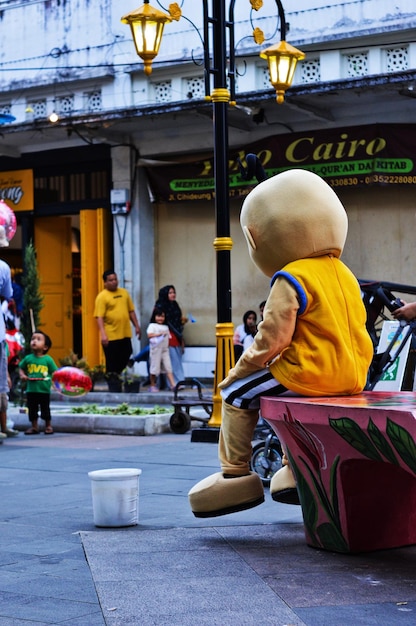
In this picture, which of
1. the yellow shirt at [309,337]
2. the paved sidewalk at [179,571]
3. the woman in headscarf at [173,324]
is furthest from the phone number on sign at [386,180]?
the yellow shirt at [309,337]

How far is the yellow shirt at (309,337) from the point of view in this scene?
6379 mm

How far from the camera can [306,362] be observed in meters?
6.38

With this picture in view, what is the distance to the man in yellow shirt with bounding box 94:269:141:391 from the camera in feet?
62.2

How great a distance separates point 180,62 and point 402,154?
13.3ft

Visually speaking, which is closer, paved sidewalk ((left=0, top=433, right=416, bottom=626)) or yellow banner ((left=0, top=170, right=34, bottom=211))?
paved sidewalk ((left=0, top=433, right=416, bottom=626))

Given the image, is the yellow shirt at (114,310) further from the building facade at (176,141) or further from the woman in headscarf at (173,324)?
the building facade at (176,141)

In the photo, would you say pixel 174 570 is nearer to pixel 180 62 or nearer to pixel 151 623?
pixel 151 623

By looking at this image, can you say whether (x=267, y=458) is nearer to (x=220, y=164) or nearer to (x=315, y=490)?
(x=315, y=490)

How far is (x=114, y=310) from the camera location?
751 inches

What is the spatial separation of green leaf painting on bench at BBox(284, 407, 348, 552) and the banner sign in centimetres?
1177

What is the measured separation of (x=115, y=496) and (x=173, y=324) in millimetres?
11929

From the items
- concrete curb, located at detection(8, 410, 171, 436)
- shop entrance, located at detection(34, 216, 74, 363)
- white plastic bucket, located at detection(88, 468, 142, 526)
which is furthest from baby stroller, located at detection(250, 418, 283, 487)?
shop entrance, located at detection(34, 216, 74, 363)

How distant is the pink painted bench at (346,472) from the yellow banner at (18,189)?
16.6 meters

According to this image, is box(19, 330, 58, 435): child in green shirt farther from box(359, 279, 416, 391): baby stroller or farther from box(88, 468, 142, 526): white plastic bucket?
box(88, 468, 142, 526): white plastic bucket
